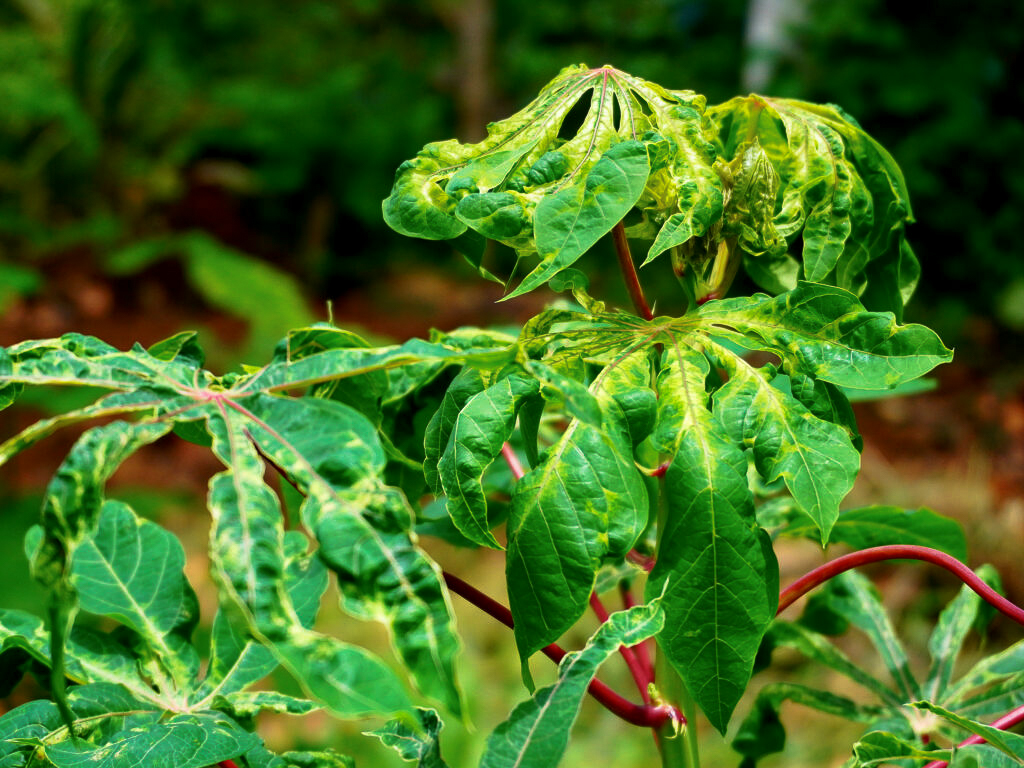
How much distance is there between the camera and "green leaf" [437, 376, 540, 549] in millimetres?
399

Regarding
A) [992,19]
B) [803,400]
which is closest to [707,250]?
[803,400]

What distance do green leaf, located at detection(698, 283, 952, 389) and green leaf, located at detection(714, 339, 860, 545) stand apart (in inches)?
0.8

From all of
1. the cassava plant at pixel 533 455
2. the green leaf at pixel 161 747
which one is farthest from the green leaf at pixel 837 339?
the green leaf at pixel 161 747

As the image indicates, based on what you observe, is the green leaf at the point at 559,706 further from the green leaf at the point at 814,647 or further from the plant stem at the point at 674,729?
the green leaf at the point at 814,647

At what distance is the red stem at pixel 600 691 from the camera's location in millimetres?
456

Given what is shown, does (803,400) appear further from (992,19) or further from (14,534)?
(992,19)

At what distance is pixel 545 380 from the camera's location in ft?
1.11

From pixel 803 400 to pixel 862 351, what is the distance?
4 cm

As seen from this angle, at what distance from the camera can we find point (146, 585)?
51 cm

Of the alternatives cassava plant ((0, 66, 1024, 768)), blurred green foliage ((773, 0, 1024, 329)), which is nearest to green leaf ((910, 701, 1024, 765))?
cassava plant ((0, 66, 1024, 768))

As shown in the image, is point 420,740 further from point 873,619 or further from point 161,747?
point 873,619

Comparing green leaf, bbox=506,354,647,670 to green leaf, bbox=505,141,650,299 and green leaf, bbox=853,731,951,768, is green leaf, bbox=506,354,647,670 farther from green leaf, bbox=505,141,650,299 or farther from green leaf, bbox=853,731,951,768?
green leaf, bbox=853,731,951,768

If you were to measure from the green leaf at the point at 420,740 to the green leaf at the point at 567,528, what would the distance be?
2.9 inches

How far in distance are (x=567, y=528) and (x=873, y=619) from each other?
1.39 feet
